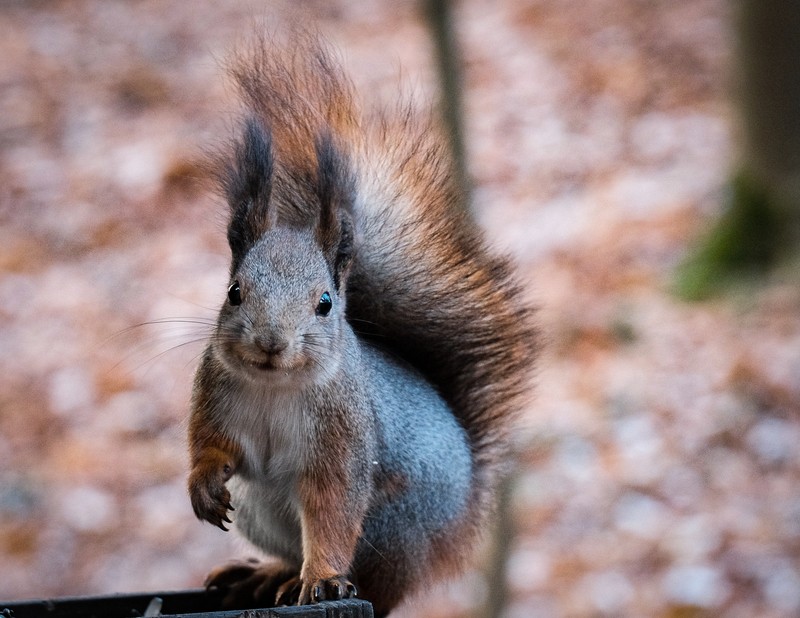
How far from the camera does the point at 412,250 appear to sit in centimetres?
279

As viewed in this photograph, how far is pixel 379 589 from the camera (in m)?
2.72

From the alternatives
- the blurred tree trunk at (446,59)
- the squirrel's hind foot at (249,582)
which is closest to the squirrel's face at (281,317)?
the squirrel's hind foot at (249,582)

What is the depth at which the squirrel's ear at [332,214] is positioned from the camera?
7.82 ft

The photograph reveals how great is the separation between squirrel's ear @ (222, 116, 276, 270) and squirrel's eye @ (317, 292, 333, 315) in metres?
0.19

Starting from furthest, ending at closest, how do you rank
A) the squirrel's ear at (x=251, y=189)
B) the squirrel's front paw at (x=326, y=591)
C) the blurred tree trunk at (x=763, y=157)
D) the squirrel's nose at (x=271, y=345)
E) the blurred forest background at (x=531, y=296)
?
the blurred tree trunk at (x=763, y=157), the blurred forest background at (x=531, y=296), the squirrel's ear at (x=251, y=189), the squirrel's front paw at (x=326, y=591), the squirrel's nose at (x=271, y=345)

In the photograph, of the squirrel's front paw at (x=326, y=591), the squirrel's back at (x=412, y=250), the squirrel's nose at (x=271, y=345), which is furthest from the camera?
the squirrel's back at (x=412, y=250)

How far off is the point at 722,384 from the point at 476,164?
2.72 metres

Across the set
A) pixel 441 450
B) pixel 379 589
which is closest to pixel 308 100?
pixel 441 450

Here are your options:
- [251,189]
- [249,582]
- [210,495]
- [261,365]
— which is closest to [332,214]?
[251,189]

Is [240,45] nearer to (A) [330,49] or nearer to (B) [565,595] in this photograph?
(A) [330,49]

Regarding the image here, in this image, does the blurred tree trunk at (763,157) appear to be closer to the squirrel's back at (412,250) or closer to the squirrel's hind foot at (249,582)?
the squirrel's back at (412,250)

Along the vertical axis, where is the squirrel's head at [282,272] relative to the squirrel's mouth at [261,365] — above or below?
above

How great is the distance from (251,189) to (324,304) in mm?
297

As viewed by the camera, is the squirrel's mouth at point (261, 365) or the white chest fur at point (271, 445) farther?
the white chest fur at point (271, 445)
